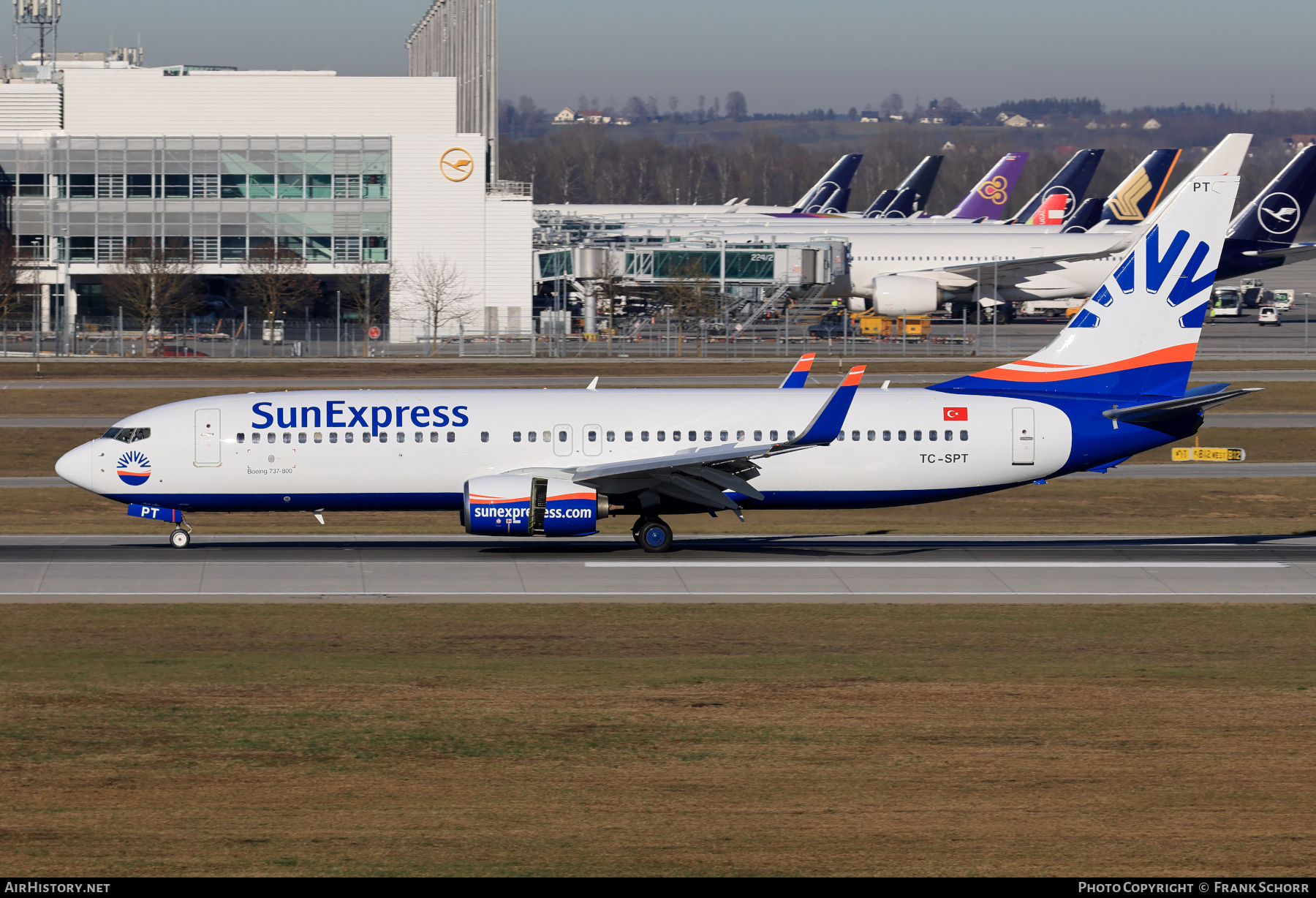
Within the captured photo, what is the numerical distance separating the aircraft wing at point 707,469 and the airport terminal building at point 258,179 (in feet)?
264

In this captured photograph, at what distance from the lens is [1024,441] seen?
3734 cm

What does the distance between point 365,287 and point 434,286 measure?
21.1 ft

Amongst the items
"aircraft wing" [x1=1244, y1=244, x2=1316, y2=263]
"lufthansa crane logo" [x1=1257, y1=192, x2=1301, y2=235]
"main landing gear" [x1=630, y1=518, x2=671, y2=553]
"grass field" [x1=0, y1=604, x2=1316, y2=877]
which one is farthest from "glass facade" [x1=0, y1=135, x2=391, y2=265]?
"grass field" [x1=0, y1=604, x2=1316, y2=877]

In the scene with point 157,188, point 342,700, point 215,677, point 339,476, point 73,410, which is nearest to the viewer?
point 342,700

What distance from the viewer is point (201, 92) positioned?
117 metres

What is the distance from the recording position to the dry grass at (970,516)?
43781 millimetres

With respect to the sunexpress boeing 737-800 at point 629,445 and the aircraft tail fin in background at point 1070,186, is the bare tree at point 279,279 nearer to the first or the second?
the sunexpress boeing 737-800 at point 629,445

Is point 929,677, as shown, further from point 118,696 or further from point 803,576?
point 118,696

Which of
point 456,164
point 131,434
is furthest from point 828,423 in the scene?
point 456,164

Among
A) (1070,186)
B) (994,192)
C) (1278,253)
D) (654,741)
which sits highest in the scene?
(994,192)

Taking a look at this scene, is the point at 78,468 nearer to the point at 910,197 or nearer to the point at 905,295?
the point at 905,295

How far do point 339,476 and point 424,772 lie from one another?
763 inches

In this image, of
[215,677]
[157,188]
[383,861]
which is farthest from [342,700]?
[157,188]

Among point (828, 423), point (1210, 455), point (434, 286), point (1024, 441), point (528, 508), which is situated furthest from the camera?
point (434, 286)
